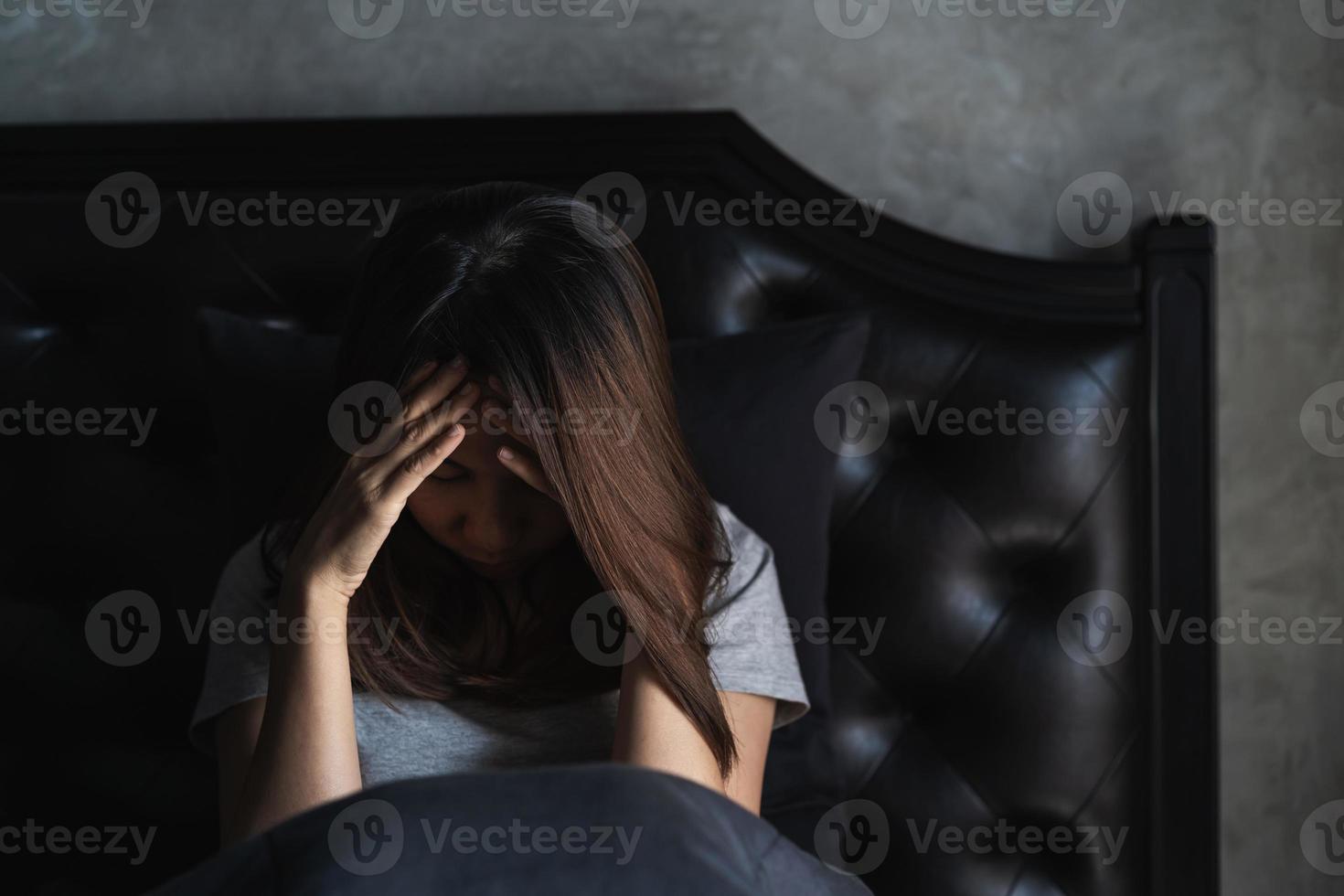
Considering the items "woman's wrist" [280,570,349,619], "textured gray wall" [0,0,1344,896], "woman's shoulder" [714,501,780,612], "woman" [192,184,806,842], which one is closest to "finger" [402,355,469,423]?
"woman" [192,184,806,842]

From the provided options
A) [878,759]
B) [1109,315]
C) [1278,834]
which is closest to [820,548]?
[878,759]

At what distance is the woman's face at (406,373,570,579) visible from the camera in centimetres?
85

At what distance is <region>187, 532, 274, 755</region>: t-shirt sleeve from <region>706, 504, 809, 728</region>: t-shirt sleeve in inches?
14.9

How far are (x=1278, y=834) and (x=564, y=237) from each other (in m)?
1.12

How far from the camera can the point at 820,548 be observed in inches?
42.2

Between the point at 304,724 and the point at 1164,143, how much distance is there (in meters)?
1.13

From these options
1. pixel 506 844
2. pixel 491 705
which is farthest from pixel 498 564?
pixel 506 844

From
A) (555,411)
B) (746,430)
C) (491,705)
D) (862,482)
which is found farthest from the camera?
(862,482)

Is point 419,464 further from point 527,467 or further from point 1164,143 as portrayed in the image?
point 1164,143

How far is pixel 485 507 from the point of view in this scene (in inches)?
34.4

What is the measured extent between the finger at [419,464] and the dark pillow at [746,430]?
270 mm

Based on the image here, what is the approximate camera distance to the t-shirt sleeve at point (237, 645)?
909mm

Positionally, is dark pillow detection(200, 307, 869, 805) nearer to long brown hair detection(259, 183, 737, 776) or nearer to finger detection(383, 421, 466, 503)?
long brown hair detection(259, 183, 737, 776)

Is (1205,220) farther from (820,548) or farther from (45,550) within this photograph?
(45,550)
